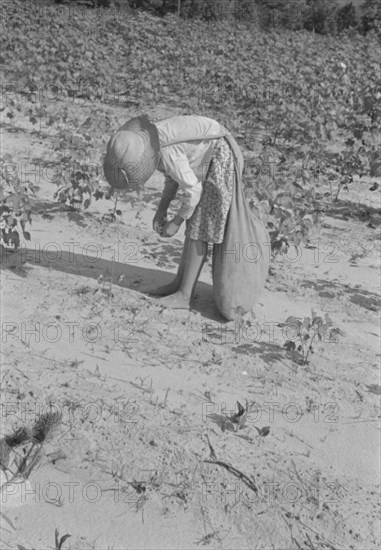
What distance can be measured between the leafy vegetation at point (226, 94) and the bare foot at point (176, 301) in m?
0.77

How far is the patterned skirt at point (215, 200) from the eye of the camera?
115 inches

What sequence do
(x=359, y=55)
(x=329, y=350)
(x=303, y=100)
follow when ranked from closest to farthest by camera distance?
(x=329, y=350), (x=303, y=100), (x=359, y=55)

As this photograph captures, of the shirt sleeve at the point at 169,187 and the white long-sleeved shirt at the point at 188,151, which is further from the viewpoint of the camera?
the shirt sleeve at the point at 169,187

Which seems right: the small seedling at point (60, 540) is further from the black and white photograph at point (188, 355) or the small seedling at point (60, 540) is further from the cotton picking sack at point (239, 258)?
the cotton picking sack at point (239, 258)

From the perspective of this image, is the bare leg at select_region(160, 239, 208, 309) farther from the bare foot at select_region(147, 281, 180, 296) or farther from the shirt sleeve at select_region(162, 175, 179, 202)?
the shirt sleeve at select_region(162, 175, 179, 202)

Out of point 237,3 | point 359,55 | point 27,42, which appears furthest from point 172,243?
point 237,3

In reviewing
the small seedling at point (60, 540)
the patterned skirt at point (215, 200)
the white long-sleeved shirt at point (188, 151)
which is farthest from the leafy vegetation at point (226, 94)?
the small seedling at point (60, 540)

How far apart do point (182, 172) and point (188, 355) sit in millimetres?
734

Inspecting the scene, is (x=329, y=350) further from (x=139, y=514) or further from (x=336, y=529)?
(x=139, y=514)

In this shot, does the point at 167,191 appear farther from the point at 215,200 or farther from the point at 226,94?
the point at 226,94

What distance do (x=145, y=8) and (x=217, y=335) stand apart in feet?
54.7

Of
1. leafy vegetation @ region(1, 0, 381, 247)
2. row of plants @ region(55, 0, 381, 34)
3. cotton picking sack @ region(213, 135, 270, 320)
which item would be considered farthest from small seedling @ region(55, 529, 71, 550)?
row of plants @ region(55, 0, 381, 34)

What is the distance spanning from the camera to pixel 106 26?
11.6 m

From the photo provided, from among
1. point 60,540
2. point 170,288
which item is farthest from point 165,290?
point 60,540
